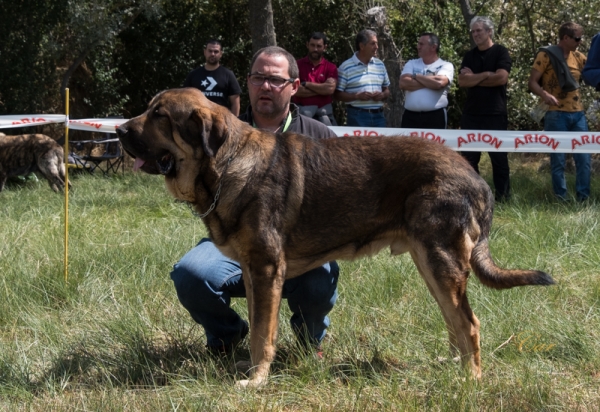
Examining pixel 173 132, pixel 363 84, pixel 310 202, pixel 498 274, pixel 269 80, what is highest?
pixel 269 80

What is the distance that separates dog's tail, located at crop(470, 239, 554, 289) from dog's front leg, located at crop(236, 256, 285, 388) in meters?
1.01

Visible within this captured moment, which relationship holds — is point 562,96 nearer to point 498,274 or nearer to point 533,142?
point 533,142

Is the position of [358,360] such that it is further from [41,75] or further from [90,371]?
[41,75]

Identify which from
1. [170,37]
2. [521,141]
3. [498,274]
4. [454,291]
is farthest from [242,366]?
[170,37]

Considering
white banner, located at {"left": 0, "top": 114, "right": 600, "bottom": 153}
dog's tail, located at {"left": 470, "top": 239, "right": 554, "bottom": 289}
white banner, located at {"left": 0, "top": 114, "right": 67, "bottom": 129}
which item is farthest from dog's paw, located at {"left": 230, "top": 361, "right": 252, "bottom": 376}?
white banner, located at {"left": 0, "top": 114, "right": 600, "bottom": 153}

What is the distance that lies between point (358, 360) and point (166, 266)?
2141mm

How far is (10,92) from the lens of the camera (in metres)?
15.0

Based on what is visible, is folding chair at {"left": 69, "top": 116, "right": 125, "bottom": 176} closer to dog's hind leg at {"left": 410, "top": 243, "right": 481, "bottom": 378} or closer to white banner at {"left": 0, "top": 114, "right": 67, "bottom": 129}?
white banner at {"left": 0, "top": 114, "right": 67, "bottom": 129}

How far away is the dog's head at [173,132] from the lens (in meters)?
3.67

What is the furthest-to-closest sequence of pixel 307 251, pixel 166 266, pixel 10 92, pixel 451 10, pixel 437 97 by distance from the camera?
1. pixel 451 10
2. pixel 10 92
3. pixel 437 97
4. pixel 166 266
5. pixel 307 251

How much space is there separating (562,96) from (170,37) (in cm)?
1125

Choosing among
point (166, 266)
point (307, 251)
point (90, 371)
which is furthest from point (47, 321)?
point (307, 251)

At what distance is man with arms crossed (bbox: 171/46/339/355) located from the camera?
4070 mm

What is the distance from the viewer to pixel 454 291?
3756 millimetres
